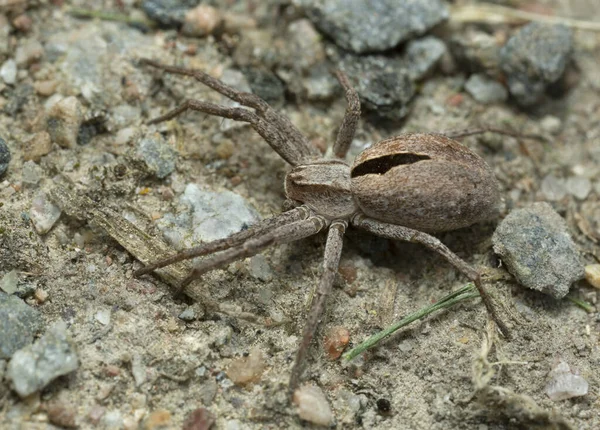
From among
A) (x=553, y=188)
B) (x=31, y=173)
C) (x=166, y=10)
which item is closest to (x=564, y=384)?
(x=553, y=188)

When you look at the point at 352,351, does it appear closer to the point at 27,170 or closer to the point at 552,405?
the point at 552,405

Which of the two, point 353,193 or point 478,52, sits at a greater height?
point 478,52

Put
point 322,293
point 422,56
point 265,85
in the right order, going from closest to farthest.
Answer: point 322,293, point 265,85, point 422,56

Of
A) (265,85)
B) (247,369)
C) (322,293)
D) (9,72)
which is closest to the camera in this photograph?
(247,369)

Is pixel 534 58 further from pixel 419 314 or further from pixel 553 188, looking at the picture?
pixel 419 314

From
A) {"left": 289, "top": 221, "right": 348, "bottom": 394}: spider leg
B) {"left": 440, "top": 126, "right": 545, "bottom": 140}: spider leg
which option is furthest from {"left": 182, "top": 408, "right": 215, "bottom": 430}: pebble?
{"left": 440, "top": 126, "right": 545, "bottom": 140}: spider leg

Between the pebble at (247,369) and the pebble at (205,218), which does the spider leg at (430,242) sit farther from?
the pebble at (247,369)
